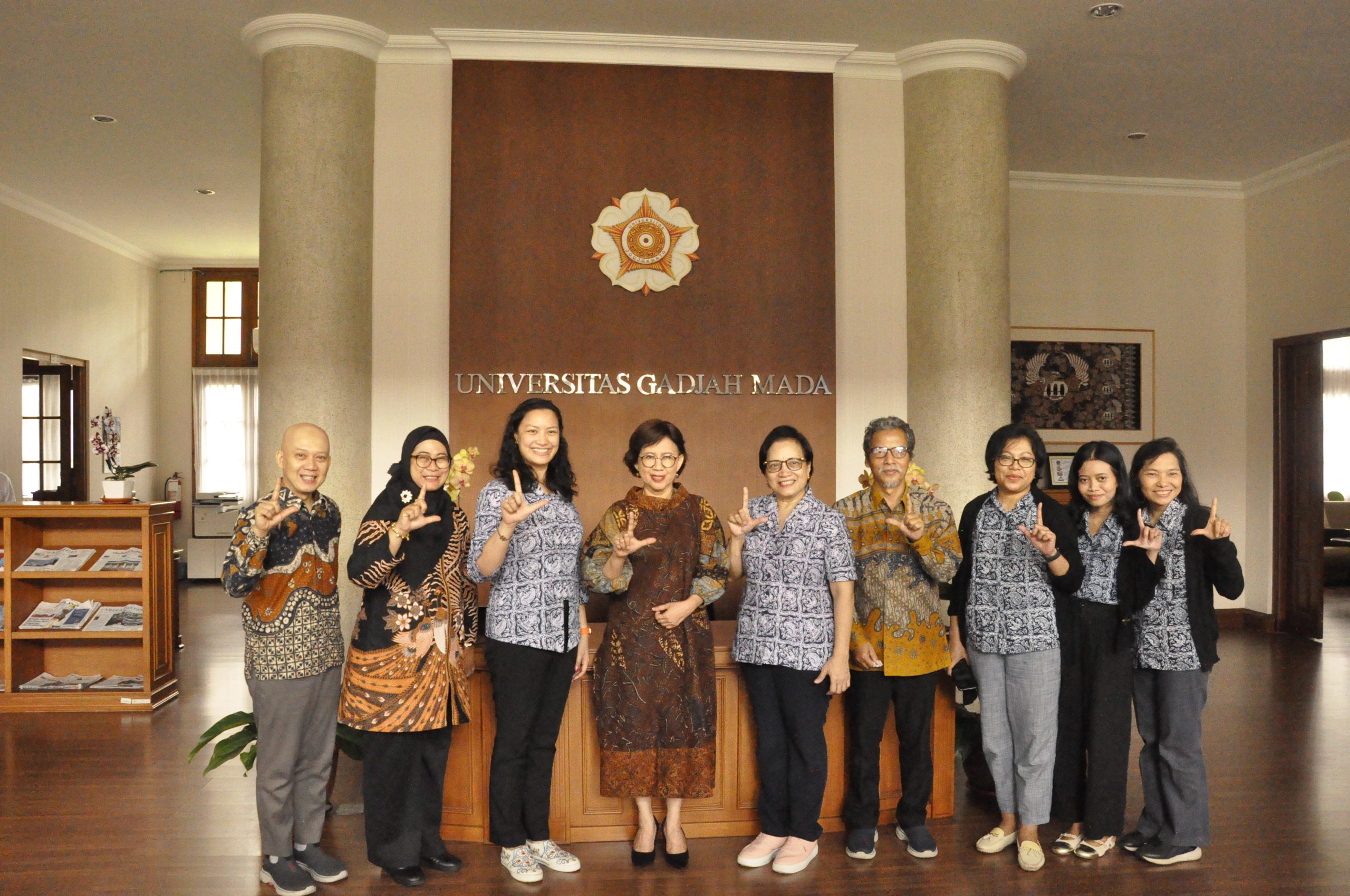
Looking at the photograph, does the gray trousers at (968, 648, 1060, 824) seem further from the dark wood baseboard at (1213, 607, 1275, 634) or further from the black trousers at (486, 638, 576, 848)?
the dark wood baseboard at (1213, 607, 1275, 634)

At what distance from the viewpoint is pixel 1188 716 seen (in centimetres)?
341

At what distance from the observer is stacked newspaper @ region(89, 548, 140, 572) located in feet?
19.8

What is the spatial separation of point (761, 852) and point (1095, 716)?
1270mm

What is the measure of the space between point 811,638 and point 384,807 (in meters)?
1.53

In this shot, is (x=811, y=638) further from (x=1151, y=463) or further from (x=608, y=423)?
(x=608, y=423)

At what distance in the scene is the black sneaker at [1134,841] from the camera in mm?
3562

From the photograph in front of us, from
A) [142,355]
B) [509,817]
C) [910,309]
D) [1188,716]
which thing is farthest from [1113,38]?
[142,355]

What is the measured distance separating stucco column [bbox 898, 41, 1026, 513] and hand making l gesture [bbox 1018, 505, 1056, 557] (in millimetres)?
2321

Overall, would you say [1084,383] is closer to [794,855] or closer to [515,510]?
[794,855]

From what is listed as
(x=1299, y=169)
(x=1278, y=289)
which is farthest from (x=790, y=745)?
(x=1299, y=169)

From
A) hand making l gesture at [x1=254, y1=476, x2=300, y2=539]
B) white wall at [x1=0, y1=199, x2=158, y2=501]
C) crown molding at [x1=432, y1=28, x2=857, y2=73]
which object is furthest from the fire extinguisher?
hand making l gesture at [x1=254, y1=476, x2=300, y2=539]

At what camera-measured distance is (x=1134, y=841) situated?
3594mm

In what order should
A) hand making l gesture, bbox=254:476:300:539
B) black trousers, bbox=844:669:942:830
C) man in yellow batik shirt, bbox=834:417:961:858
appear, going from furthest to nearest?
black trousers, bbox=844:669:942:830 → man in yellow batik shirt, bbox=834:417:961:858 → hand making l gesture, bbox=254:476:300:539

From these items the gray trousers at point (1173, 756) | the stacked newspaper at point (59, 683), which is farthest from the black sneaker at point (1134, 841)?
the stacked newspaper at point (59, 683)
